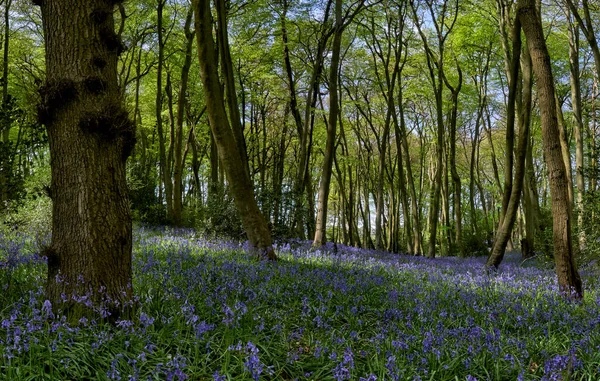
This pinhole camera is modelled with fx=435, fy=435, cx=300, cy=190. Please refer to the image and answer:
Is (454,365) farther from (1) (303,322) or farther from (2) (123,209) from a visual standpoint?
(2) (123,209)

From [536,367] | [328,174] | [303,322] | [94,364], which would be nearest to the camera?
[94,364]

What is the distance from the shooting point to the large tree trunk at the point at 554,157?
6496mm

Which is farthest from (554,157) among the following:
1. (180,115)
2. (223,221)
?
(180,115)

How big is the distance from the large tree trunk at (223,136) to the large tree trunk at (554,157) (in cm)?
471

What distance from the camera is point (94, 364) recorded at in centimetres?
295

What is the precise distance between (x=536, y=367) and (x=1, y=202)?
7.22m

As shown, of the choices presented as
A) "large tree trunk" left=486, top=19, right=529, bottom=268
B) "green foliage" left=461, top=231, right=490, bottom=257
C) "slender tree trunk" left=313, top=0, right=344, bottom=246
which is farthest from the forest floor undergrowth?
"green foliage" left=461, top=231, right=490, bottom=257

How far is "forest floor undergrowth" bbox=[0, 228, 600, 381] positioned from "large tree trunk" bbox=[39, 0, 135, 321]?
0.31 metres

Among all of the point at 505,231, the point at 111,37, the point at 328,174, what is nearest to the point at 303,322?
the point at 111,37

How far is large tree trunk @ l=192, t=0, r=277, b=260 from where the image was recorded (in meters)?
8.16

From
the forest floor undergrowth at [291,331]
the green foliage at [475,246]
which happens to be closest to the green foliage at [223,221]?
the forest floor undergrowth at [291,331]

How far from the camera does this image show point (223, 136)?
819 cm

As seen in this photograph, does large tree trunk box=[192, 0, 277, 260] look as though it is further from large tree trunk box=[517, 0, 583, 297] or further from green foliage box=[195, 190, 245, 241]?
large tree trunk box=[517, 0, 583, 297]

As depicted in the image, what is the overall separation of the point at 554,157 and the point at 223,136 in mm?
5539
